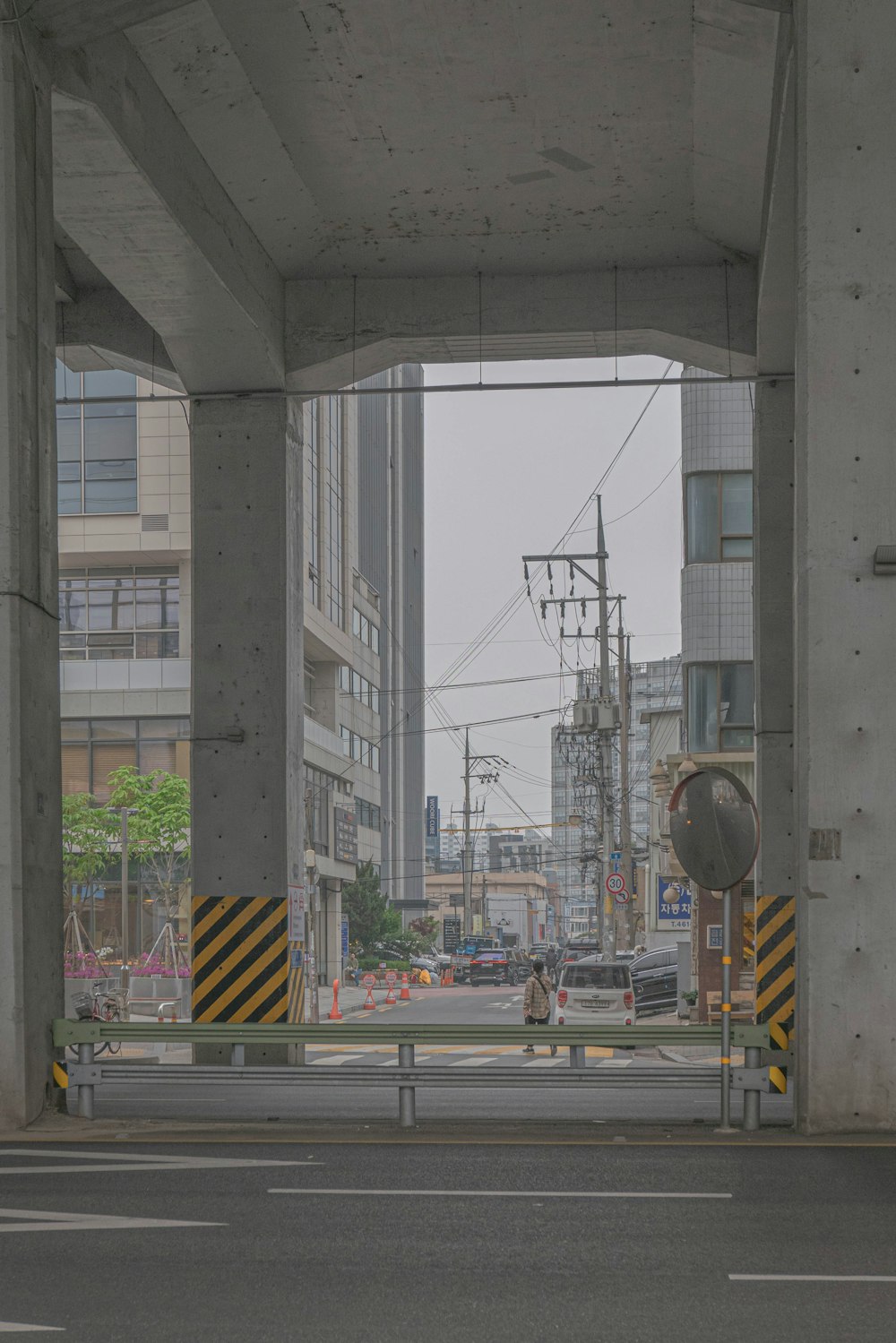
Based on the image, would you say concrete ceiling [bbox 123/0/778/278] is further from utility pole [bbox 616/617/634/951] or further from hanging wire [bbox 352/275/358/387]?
utility pole [bbox 616/617/634/951]

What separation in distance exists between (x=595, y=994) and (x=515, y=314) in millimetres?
14909

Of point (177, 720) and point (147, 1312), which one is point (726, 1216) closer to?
point (147, 1312)

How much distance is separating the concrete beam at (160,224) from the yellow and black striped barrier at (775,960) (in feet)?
29.7

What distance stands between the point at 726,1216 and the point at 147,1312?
3.24m

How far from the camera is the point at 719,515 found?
38.0 metres

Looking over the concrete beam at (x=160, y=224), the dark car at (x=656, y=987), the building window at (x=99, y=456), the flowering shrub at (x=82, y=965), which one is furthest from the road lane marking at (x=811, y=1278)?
the building window at (x=99, y=456)

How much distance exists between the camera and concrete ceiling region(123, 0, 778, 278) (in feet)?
51.5

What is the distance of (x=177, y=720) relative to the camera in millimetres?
59562

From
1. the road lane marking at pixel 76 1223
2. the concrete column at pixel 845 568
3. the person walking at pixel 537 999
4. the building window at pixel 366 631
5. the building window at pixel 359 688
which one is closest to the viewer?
the road lane marking at pixel 76 1223

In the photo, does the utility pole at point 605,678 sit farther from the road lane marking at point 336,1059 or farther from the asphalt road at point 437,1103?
the asphalt road at point 437,1103

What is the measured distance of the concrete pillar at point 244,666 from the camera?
67.2 ft

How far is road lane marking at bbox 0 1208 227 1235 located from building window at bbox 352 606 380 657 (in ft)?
257

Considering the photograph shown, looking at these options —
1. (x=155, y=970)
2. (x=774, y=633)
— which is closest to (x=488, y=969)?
(x=155, y=970)

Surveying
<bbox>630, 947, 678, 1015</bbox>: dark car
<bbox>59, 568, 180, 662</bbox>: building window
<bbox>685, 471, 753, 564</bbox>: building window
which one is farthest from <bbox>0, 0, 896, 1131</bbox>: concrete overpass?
<bbox>59, 568, 180, 662</bbox>: building window
